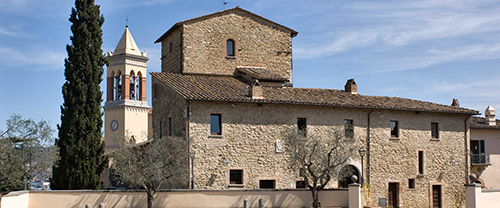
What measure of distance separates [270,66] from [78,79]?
11083 millimetres

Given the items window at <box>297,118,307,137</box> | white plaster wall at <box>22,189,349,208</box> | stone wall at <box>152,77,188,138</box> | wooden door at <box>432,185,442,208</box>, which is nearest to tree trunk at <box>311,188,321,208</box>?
white plaster wall at <box>22,189,349,208</box>

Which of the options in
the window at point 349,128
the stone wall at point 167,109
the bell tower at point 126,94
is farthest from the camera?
the bell tower at point 126,94

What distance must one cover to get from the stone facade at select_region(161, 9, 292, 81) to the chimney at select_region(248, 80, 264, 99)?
16.0ft

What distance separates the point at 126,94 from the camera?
54875 millimetres

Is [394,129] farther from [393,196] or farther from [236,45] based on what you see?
[236,45]

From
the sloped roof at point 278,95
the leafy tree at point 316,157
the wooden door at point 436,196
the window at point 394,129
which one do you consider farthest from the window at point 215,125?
the wooden door at point 436,196

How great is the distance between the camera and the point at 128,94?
55.1 metres

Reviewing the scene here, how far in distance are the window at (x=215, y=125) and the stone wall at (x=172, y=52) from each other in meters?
5.64

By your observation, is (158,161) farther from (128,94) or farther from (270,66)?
(128,94)

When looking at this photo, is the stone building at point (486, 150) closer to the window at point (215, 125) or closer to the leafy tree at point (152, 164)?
the window at point (215, 125)

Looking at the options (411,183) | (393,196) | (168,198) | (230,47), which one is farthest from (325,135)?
(168,198)

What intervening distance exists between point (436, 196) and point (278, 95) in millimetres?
11343

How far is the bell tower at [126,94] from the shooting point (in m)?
54.4

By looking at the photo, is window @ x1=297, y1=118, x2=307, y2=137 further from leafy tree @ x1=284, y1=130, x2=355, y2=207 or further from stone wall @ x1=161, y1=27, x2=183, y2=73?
stone wall @ x1=161, y1=27, x2=183, y2=73
